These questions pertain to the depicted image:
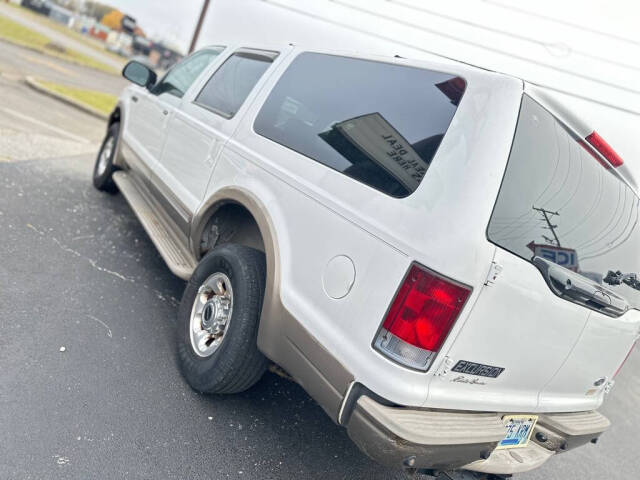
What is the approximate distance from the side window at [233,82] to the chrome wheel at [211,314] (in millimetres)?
1221

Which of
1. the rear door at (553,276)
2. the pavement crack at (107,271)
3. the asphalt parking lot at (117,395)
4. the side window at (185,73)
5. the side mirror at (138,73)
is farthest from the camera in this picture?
the side mirror at (138,73)

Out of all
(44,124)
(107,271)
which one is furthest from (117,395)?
(44,124)

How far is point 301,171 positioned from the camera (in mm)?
2748

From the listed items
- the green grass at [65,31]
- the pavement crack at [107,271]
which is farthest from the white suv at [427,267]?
the green grass at [65,31]

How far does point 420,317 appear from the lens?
81.4 inches

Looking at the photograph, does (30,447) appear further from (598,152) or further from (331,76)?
(598,152)

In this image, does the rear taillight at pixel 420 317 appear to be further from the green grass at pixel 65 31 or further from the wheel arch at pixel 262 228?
the green grass at pixel 65 31

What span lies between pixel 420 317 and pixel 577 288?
0.73m

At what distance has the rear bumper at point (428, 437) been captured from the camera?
201 centimetres

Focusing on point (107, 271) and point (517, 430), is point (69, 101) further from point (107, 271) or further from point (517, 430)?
point (517, 430)

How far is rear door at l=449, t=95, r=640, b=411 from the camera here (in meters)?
2.12

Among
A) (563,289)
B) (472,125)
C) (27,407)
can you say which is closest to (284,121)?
(472,125)

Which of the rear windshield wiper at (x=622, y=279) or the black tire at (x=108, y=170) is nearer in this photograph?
the rear windshield wiper at (x=622, y=279)

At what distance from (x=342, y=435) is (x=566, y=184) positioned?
6.54 ft
